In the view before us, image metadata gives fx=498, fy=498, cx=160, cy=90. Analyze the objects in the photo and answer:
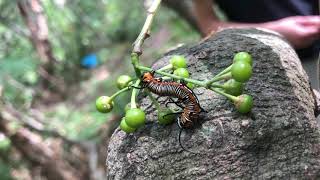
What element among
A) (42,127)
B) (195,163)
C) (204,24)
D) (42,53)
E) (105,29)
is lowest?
(195,163)

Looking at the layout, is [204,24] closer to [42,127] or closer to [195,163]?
[195,163]

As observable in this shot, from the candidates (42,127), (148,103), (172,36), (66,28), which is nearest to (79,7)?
(66,28)

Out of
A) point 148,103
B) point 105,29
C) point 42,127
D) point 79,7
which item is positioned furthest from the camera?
point 105,29

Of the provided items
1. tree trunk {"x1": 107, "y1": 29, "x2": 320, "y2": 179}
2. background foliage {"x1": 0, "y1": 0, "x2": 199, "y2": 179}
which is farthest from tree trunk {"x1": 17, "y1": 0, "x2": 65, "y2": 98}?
tree trunk {"x1": 107, "y1": 29, "x2": 320, "y2": 179}

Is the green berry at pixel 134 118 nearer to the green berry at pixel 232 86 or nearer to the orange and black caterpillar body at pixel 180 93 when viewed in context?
the orange and black caterpillar body at pixel 180 93

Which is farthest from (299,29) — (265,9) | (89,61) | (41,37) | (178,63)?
(89,61)

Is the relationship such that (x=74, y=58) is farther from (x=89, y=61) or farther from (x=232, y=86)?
(x=232, y=86)
